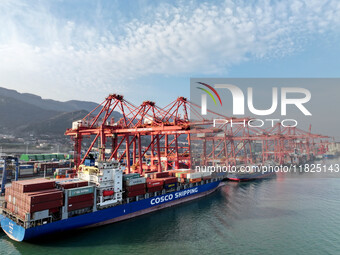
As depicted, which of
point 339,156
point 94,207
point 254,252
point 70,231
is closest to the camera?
point 254,252

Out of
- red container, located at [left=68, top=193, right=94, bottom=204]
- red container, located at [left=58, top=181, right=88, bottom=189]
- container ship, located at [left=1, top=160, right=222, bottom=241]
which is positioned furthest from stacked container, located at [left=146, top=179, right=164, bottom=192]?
red container, located at [left=58, top=181, right=88, bottom=189]

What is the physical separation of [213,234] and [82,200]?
15793mm

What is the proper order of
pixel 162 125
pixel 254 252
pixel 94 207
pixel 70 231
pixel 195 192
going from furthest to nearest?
1. pixel 195 192
2. pixel 162 125
3. pixel 94 207
4. pixel 70 231
5. pixel 254 252

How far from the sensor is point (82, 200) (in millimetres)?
23969

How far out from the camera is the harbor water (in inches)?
789

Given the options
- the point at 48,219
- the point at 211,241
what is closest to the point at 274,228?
the point at 211,241

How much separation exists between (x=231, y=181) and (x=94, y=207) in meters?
46.9

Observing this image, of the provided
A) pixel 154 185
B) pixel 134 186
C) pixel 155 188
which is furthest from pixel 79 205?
pixel 155 188

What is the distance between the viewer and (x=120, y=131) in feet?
135

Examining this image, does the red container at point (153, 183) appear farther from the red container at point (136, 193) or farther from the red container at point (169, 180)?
the red container at point (136, 193)

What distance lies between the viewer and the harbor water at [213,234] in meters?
20.0

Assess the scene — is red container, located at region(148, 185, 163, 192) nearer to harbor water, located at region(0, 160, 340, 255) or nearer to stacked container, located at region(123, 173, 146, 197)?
stacked container, located at region(123, 173, 146, 197)

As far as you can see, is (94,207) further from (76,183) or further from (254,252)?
(254,252)

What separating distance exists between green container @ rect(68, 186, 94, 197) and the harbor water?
452 centimetres
